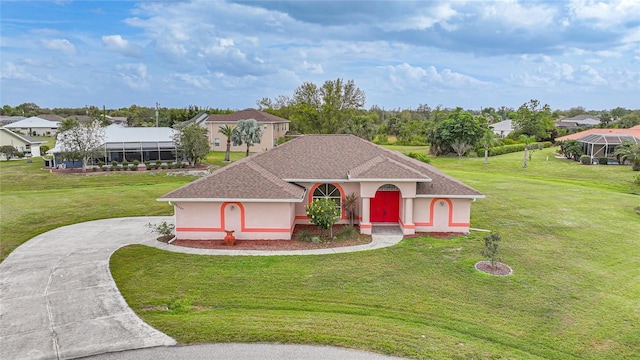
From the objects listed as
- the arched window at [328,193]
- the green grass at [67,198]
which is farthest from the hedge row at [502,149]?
the arched window at [328,193]

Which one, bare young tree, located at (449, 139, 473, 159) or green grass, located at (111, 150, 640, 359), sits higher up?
bare young tree, located at (449, 139, 473, 159)

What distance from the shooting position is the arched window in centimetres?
2295

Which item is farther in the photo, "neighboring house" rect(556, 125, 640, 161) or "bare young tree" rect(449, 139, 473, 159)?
"bare young tree" rect(449, 139, 473, 159)

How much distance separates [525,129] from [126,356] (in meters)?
76.4

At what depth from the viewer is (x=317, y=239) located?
20.2 meters

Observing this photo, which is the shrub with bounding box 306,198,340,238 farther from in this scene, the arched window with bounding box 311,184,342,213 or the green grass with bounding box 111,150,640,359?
the green grass with bounding box 111,150,640,359

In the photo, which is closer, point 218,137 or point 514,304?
point 514,304

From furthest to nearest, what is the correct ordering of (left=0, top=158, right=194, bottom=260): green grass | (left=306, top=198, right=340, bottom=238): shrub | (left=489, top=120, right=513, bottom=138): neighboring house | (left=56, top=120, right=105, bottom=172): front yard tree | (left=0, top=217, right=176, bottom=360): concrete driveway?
1. (left=489, top=120, right=513, bottom=138): neighboring house
2. (left=56, top=120, right=105, bottom=172): front yard tree
3. (left=0, top=158, right=194, bottom=260): green grass
4. (left=306, top=198, right=340, bottom=238): shrub
5. (left=0, top=217, right=176, bottom=360): concrete driveway

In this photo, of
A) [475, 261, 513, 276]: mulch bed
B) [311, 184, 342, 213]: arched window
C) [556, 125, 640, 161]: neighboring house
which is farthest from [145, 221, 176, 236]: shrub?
[556, 125, 640, 161]: neighboring house

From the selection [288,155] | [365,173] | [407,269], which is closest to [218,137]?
[288,155]

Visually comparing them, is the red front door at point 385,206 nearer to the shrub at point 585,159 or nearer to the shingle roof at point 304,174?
the shingle roof at point 304,174

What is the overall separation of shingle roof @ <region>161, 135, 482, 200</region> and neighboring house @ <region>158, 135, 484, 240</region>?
0.15 feet

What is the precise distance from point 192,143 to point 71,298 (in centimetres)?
3456

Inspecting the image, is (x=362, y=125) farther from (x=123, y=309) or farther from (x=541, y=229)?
(x=123, y=309)
